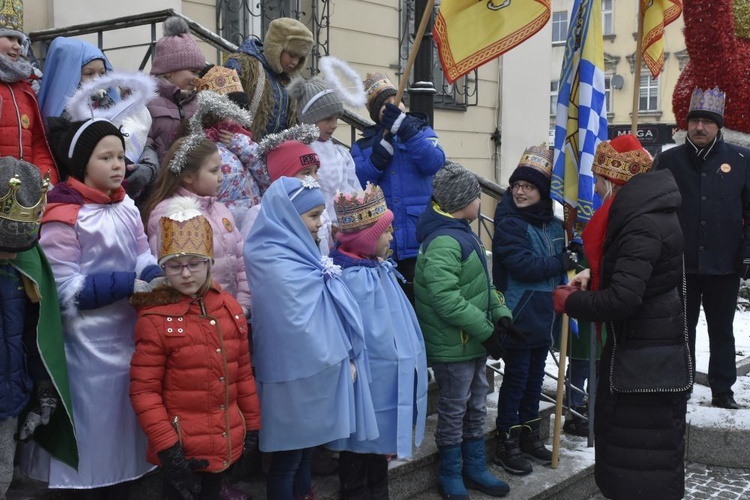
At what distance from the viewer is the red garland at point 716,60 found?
5.91 metres

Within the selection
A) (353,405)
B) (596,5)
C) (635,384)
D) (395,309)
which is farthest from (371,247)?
(596,5)

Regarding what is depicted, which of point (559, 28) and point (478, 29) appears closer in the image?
point (478, 29)

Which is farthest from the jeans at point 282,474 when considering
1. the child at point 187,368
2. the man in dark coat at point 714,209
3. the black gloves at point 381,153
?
the man in dark coat at point 714,209

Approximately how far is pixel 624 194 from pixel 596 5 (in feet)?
5.99

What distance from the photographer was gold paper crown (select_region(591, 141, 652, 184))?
3.82 metres

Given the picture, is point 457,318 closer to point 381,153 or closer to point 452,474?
point 452,474

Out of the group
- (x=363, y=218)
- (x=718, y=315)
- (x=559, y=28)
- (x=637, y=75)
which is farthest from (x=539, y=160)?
(x=559, y=28)

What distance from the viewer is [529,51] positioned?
40.2ft

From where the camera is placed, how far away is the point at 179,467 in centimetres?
309

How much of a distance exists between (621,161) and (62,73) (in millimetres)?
2739

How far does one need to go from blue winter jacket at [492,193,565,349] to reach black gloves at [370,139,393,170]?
72cm

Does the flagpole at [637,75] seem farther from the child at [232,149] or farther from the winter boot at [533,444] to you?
the child at [232,149]

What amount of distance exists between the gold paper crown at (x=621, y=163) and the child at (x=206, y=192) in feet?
5.78

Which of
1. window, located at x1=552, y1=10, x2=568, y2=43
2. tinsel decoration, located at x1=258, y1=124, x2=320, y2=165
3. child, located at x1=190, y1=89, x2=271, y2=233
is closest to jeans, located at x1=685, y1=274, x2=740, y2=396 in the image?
tinsel decoration, located at x1=258, y1=124, x2=320, y2=165
